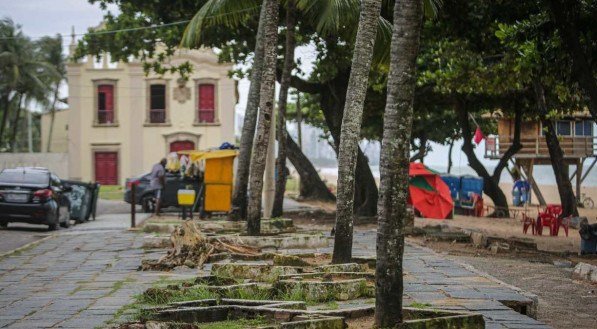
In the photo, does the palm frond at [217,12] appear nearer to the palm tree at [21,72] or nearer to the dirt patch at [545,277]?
the dirt patch at [545,277]

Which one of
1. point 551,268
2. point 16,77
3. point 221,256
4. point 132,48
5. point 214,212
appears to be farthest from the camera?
point 16,77

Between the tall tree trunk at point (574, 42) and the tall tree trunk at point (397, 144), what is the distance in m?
7.89

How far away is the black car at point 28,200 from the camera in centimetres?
2267

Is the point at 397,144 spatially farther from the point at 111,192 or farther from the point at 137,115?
the point at 137,115

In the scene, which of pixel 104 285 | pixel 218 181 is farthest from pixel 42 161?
pixel 104 285

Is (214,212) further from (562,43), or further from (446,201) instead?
(562,43)

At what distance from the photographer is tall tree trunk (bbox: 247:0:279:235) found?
16.6 metres

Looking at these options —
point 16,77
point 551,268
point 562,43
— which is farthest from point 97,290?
point 16,77

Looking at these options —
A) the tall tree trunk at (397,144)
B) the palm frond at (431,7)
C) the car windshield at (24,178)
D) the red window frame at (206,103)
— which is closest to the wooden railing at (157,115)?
the red window frame at (206,103)

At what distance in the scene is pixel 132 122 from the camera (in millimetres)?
56000

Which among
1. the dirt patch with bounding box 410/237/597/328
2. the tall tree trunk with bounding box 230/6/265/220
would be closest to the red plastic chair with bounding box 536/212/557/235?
the dirt patch with bounding box 410/237/597/328

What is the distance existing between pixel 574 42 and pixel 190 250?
696cm

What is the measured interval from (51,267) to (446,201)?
66.6 ft

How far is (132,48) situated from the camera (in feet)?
93.9
